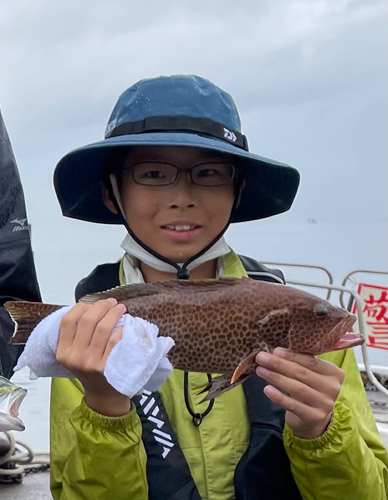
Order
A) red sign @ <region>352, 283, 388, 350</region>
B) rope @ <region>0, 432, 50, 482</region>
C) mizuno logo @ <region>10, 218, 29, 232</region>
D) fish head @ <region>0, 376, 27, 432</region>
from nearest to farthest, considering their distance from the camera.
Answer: fish head @ <region>0, 376, 27, 432</region>
mizuno logo @ <region>10, 218, 29, 232</region>
rope @ <region>0, 432, 50, 482</region>
red sign @ <region>352, 283, 388, 350</region>

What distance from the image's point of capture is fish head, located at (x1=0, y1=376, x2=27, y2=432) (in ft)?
6.41

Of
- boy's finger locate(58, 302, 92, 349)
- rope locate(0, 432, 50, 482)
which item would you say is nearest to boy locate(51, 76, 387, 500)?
boy's finger locate(58, 302, 92, 349)

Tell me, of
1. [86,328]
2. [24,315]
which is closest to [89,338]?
[86,328]

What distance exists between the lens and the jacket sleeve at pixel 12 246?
2789 mm

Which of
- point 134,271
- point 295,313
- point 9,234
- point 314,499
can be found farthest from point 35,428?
point 295,313

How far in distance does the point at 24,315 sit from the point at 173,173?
768mm

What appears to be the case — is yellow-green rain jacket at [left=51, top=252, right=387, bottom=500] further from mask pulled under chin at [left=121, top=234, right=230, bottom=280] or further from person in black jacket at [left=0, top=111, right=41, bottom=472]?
person in black jacket at [left=0, top=111, right=41, bottom=472]

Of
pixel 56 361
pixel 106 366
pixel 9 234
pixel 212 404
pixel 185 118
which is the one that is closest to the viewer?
pixel 106 366

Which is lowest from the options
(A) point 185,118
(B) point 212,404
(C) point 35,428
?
(C) point 35,428

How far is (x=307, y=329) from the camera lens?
175 cm

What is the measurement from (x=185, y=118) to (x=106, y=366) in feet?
3.42

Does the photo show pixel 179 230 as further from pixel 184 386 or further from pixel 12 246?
pixel 12 246

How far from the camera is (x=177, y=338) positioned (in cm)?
173

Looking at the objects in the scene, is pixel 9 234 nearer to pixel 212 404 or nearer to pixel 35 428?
pixel 212 404
